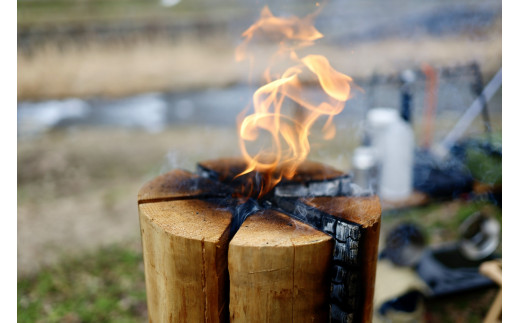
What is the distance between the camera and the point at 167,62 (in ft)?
45.6

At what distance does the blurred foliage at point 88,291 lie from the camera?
11.4 feet

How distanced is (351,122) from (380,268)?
600 centimetres

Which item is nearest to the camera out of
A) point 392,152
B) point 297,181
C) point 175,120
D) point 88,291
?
point 297,181

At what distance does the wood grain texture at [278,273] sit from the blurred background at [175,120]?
114 cm

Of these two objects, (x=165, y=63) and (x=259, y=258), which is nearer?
(x=259, y=258)

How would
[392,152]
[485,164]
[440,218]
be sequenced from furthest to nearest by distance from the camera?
[440,218] → [485,164] → [392,152]

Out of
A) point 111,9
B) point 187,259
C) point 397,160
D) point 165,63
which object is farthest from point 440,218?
point 111,9

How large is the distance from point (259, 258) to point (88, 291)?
3040 millimetres

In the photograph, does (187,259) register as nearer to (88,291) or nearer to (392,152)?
(392,152)

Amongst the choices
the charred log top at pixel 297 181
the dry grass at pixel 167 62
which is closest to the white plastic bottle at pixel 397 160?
the charred log top at pixel 297 181

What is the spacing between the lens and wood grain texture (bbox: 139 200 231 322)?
1459mm

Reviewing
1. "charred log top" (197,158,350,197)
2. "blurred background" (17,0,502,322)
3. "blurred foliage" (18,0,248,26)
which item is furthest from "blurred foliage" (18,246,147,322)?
"blurred foliage" (18,0,248,26)

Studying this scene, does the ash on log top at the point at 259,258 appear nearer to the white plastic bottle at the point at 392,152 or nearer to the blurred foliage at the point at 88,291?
the white plastic bottle at the point at 392,152

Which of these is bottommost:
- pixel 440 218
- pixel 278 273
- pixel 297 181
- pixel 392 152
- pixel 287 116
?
pixel 440 218
